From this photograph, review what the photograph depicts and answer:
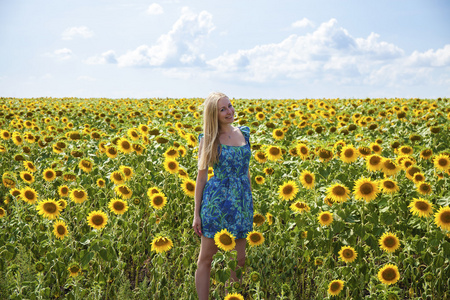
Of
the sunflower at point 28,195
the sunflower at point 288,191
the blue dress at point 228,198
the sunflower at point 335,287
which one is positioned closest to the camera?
the sunflower at point 335,287

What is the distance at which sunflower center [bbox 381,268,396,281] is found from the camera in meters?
3.47

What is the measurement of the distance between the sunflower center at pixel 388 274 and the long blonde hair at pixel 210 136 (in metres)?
1.71

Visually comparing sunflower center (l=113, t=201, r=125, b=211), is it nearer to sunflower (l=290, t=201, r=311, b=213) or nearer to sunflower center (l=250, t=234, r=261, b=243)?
sunflower center (l=250, t=234, r=261, b=243)

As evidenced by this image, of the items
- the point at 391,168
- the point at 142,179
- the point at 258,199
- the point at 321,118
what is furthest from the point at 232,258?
the point at 321,118

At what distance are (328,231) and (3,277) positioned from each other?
3482mm

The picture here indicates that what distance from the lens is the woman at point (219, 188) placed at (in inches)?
148

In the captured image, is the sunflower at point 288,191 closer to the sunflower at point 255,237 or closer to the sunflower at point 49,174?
the sunflower at point 255,237

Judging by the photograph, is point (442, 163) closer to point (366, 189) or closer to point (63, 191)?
point (366, 189)

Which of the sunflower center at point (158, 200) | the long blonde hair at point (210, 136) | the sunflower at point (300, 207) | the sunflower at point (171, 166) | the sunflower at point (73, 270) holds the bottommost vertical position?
the sunflower at point (73, 270)

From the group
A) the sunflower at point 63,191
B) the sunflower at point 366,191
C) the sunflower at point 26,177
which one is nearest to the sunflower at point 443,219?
the sunflower at point 366,191

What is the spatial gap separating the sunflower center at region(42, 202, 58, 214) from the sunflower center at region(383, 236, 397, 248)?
11.3 ft

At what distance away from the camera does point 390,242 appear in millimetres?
3906

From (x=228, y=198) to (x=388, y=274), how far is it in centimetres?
148

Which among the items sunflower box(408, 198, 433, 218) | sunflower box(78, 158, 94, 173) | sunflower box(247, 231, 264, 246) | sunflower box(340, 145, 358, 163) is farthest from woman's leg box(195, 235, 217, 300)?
sunflower box(78, 158, 94, 173)
